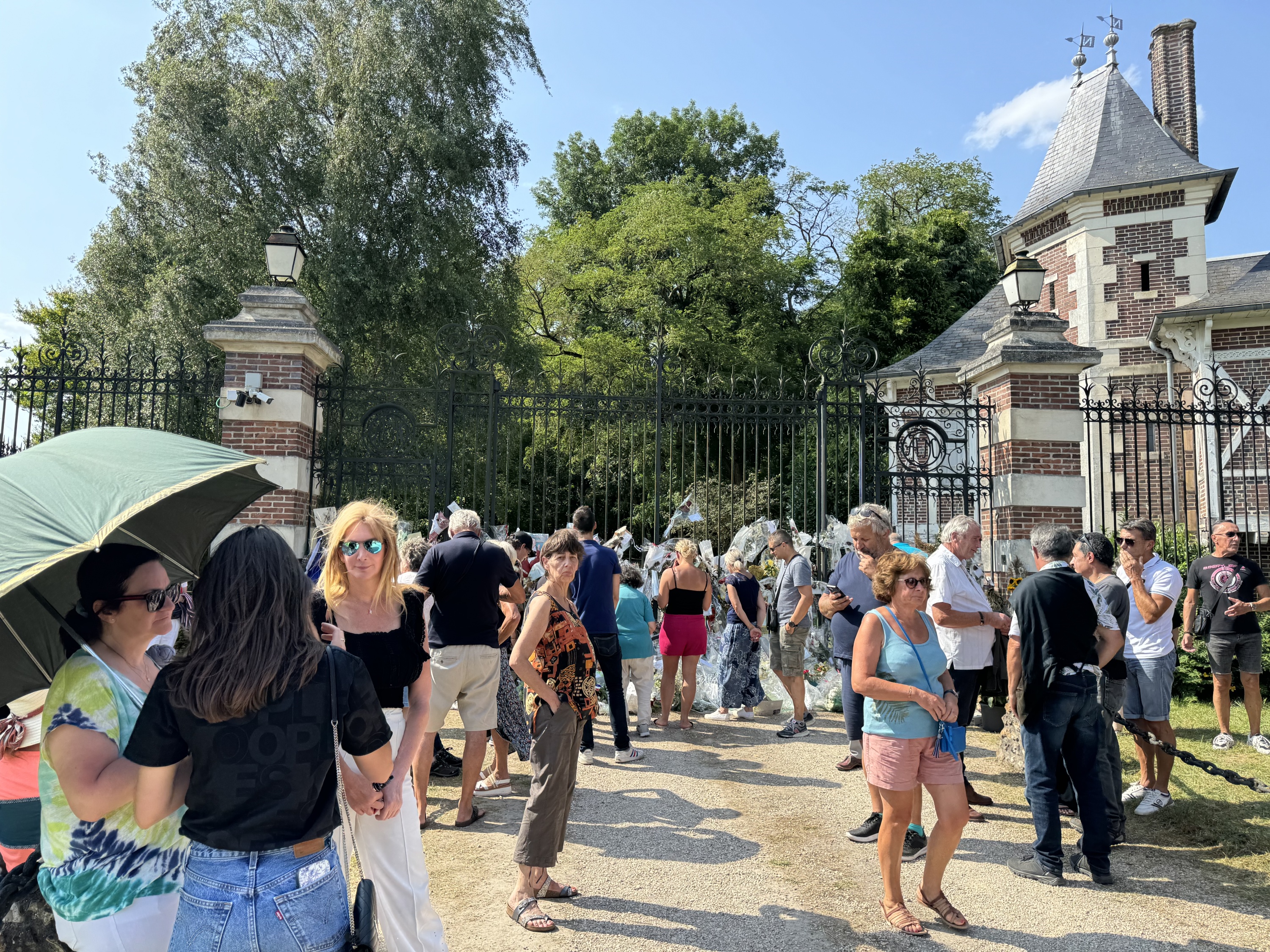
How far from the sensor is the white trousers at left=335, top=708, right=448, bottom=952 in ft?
9.86

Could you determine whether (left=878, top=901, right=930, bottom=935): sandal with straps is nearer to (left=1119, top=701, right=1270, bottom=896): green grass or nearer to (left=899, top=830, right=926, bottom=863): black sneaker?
(left=899, top=830, right=926, bottom=863): black sneaker

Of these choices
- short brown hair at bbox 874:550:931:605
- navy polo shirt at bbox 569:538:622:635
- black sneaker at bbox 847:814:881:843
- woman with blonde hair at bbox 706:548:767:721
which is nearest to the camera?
short brown hair at bbox 874:550:931:605

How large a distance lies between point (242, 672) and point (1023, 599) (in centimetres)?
400

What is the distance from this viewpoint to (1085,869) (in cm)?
453

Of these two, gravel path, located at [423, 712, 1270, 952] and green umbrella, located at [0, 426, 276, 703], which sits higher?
green umbrella, located at [0, 426, 276, 703]

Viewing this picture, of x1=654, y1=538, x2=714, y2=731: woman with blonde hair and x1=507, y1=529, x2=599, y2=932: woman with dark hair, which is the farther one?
x1=654, y1=538, x2=714, y2=731: woman with blonde hair

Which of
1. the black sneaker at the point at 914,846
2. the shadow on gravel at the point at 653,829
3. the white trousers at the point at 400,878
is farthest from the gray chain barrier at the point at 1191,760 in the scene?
the white trousers at the point at 400,878

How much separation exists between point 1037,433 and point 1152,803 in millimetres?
4036

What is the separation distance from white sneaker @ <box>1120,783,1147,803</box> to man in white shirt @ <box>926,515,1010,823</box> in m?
1.10

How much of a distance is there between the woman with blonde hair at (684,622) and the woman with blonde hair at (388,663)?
4280mm

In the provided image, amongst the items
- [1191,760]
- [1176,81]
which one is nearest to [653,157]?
[1176,81]

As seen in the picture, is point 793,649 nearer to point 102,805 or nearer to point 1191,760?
point 1191,760

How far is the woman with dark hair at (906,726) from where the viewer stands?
12.3 feet

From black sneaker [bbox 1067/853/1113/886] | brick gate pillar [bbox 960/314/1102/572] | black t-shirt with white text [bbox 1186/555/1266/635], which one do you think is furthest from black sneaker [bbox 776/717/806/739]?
black t-shirt with white text [bbox 1186/555/1266/635]
